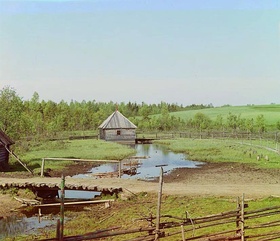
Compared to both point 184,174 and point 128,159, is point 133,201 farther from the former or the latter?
point 128,159

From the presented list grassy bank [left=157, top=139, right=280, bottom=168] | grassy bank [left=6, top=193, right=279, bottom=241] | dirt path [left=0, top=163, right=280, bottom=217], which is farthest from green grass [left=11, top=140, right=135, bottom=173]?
grassy bank [left=6, top=193, right=279, bottom=241]

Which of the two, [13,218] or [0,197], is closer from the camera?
[13,218]

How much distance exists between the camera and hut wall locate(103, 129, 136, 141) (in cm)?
5859

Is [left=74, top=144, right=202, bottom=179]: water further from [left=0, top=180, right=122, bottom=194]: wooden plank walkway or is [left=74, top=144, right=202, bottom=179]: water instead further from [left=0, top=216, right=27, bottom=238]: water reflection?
[left=0, top=216, right=27, bottom=238]: water reflection

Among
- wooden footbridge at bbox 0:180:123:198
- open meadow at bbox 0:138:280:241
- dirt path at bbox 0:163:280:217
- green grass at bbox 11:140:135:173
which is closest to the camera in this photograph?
open meadow at bbox 0:138:280:241

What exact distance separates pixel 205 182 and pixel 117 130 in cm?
3683

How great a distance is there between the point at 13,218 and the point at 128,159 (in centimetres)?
2108

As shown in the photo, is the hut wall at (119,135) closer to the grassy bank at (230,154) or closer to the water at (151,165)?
the grassy bank at (230,154)

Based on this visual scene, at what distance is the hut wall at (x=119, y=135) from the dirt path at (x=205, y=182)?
29358mm

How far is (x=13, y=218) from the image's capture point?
1661 cm

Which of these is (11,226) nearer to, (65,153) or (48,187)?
(48,187)

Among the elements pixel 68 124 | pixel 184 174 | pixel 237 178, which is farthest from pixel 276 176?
pixel 68 124

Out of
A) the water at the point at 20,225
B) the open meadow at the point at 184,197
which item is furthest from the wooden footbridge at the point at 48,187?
the water at the point at 20,225

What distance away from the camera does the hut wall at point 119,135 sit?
58.6 m
